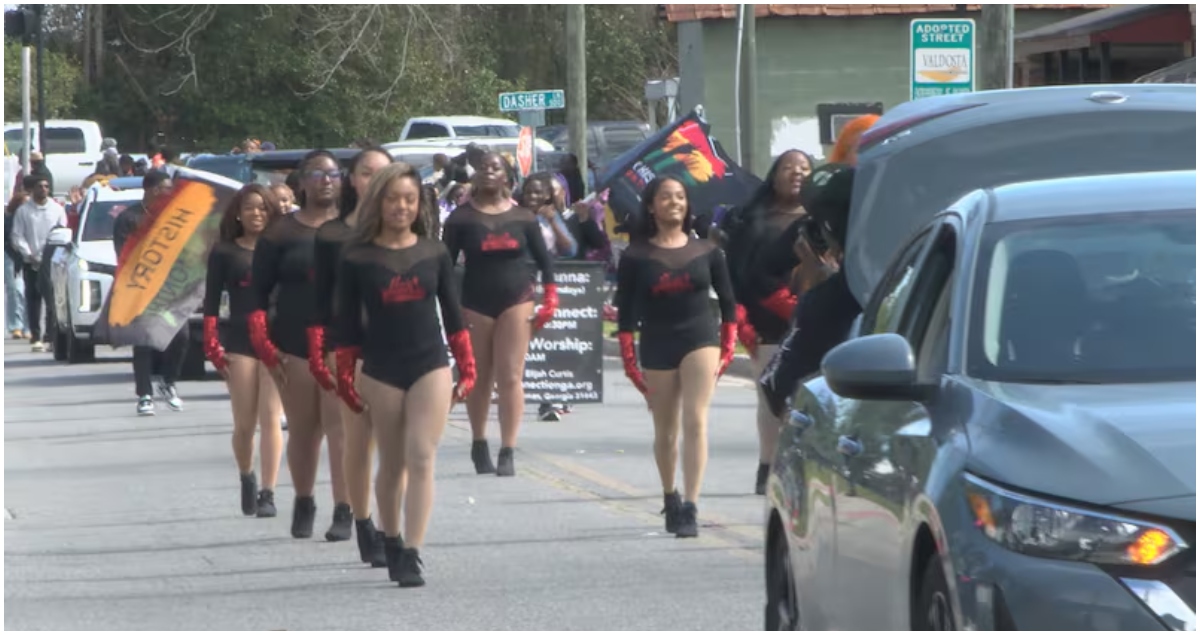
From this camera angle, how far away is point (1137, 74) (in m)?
29.0

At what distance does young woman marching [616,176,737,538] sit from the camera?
442 inches

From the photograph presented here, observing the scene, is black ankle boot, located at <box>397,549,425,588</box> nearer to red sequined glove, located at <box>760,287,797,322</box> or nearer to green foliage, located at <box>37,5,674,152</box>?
red sequined glove, located at <box>760,287,797,322</box>

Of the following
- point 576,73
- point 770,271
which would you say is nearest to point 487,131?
point 576,73

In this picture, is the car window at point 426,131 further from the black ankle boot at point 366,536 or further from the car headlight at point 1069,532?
the car headlight at point 1069,532

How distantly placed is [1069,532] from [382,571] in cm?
579

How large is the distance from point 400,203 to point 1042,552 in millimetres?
5229

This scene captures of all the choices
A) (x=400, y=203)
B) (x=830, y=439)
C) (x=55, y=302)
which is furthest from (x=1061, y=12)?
(x=830, y=439)

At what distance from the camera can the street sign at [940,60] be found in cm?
1777

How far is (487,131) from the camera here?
151 ft

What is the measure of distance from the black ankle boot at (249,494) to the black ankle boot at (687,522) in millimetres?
2449

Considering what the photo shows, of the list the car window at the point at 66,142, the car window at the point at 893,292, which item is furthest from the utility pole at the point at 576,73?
the car window at the point at 66,142

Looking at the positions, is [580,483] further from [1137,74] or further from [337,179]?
[1137,74]

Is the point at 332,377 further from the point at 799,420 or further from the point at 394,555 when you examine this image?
the point at 799,420

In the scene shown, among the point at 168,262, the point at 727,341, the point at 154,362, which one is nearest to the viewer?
the point at 727,341
